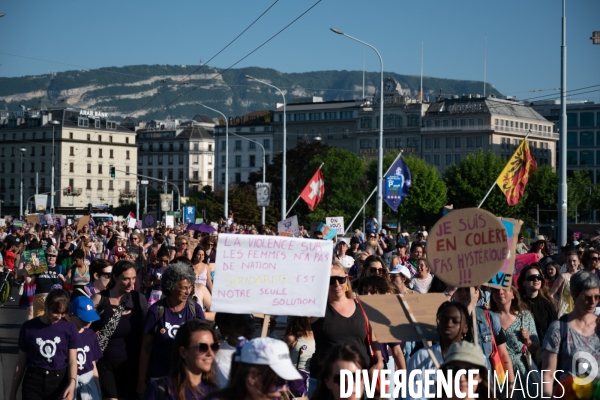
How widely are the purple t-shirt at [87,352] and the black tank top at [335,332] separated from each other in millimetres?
1537

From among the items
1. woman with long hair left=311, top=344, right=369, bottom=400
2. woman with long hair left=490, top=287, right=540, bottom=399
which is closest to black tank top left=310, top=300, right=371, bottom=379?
woman with long hair left=490, top=287, right=540, bottom=399

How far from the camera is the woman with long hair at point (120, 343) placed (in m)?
7.55

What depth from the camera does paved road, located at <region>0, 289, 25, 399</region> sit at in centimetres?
1132

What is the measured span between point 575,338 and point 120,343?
10.7 feet

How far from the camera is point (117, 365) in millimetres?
7566

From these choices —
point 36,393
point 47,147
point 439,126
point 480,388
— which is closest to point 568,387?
point 480,388

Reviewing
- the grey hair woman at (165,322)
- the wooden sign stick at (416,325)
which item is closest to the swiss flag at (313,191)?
the grey hair woman at (165,322)

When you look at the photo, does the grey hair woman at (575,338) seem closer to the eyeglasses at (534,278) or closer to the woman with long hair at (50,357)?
the eyeglasses at (534,278)

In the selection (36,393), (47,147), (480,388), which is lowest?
(36,393)

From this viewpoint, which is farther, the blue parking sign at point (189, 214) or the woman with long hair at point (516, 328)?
the blue parking sign at point (189, 214)

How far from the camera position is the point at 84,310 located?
7238 mm

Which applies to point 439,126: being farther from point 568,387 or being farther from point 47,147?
point 568,387

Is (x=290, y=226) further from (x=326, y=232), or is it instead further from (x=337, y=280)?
(x=337, y=280)

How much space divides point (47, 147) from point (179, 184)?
3257 cm
